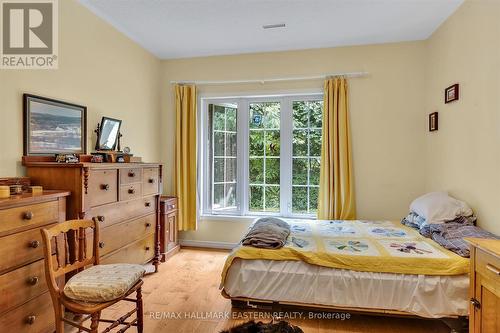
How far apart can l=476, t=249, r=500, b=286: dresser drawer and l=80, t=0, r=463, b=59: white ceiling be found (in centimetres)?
236

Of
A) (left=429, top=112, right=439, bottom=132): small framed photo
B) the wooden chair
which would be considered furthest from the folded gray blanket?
(left=429, top=112, right=439, bottom=132): small framed photo

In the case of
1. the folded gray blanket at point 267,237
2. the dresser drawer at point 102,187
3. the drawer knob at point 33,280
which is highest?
the dresser drawer at point 102,187

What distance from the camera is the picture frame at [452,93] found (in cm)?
283

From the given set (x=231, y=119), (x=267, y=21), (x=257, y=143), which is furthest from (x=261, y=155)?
(x=267, y=21)

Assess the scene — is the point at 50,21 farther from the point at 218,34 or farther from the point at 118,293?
the point at 118,293

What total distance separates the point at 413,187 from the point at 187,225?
3076mm

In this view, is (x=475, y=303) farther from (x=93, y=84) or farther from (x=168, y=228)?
(x=93, y=84)

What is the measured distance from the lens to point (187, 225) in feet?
13.3

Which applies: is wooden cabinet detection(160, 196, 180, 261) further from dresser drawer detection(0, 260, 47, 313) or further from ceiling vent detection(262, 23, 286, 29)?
ceiling vent detection(262, 23, 286, 29)

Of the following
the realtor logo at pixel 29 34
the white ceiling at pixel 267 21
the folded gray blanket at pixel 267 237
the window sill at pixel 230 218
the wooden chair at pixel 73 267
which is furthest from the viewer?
the window sill at pixel 230 218

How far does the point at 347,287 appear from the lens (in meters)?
2.20

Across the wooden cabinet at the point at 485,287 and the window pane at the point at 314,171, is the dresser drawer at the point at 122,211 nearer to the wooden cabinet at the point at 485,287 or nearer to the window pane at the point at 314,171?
the window pane at the point at 314,171

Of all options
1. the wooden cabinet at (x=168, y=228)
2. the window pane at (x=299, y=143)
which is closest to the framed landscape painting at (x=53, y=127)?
the wooden cabinet at (x=168, y=228)

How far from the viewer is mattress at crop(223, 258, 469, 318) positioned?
207 centimetres
